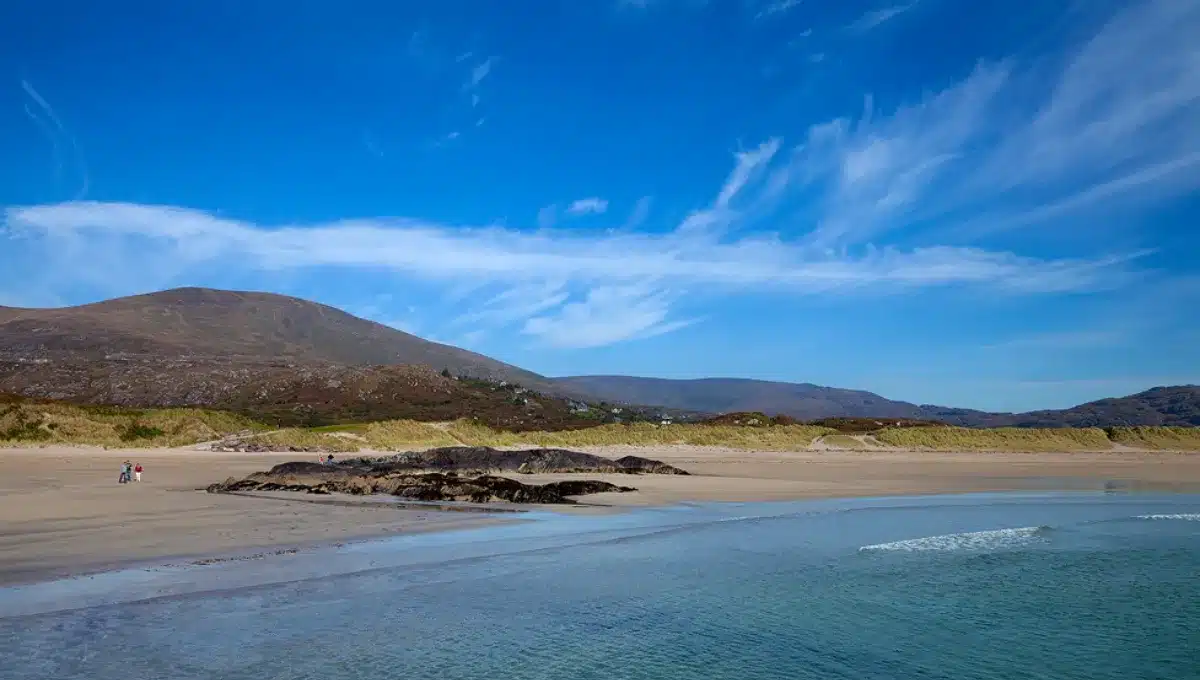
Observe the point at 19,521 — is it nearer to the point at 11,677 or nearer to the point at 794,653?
the point at 11,677

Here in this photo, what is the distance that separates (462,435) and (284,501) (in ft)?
120

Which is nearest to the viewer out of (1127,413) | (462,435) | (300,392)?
(462,435)

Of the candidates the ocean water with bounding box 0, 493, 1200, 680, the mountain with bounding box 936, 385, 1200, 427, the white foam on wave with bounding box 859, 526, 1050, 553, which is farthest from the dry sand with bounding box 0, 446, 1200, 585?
the mountain with bounding box 936, 385, 1200, 427

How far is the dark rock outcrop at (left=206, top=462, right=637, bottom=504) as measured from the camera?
26.5m

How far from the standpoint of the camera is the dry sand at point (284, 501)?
1565 centimetres

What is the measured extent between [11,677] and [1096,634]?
1207 cm

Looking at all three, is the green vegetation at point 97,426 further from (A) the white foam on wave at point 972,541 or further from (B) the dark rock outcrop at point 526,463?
(A) the white foam on wave at point 972,541

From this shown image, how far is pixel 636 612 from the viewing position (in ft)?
36.8

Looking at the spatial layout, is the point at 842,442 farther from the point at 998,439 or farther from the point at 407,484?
the point at 407,484

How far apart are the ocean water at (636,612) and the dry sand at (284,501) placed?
238 centimetres

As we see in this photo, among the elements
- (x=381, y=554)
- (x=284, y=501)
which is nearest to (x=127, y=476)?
(x=284, y=501)

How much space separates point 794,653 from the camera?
9.44m

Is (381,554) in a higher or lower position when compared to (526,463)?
lower

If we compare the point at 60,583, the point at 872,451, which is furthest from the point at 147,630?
the point at 872,451
